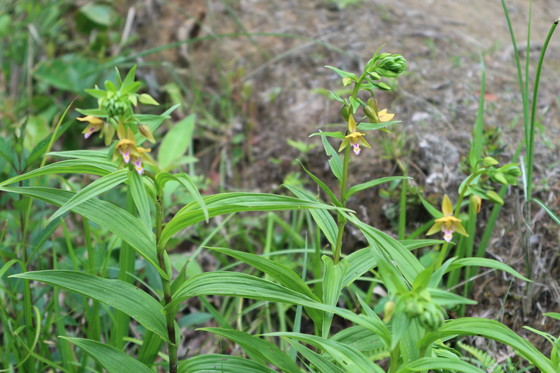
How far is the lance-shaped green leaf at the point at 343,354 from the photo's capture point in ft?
4.40

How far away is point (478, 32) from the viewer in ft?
11.9

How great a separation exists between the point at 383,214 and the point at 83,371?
1.44m

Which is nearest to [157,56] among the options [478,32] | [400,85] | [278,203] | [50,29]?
[50,29]

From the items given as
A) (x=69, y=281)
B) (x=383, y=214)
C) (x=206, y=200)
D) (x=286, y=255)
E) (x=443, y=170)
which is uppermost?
(x=206, y=200)

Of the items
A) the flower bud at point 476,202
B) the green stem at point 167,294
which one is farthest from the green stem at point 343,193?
the green stem at point 167,294

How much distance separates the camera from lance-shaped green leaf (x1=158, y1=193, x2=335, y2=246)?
4.62 ft

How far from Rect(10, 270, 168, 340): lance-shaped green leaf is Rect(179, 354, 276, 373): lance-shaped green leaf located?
122 mm

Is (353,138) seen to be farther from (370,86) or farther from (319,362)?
(319,362)

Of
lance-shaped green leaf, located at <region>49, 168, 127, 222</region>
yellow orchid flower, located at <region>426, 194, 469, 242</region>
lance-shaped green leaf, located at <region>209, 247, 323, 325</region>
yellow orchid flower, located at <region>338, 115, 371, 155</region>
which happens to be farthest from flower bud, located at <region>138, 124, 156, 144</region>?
yellow orchid flower, located at <region>426, 194, 469, 242</region>

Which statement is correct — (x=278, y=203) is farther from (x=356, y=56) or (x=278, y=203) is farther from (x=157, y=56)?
(x=157, y=56)

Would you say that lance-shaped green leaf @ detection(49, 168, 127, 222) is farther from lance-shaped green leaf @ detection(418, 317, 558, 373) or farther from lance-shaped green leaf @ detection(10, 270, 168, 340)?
lance-shaped green leaf @ detection(418, 317, 558, 373)

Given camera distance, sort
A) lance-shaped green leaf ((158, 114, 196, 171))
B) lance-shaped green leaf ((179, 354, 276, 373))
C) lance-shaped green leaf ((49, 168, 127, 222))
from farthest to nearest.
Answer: lance-shaped green leaf ((158, 114, 196, 171)) < lance-shaped green leaf ((179, 354, 276, 373)) < lance-shaped green leaf ((49, 168, 127, 222))

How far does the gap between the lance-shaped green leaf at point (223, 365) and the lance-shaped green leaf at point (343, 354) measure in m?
0.29

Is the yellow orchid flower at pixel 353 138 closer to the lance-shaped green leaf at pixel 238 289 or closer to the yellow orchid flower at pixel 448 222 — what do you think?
the yellow orchid flower at pixel 448 222
